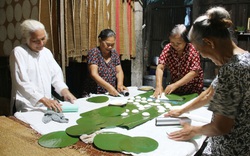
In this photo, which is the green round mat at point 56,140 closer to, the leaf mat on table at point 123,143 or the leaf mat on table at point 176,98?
the leaf mat on table at point 123,143

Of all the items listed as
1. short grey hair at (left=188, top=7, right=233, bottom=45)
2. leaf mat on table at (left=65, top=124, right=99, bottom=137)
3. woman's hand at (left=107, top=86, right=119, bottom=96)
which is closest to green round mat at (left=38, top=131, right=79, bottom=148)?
leaf mat on table at (left=65, top=124, right=99, bottom=137)

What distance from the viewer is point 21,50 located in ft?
8.34

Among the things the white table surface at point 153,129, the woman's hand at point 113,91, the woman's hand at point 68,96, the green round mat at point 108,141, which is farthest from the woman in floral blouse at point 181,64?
the green round mat at point 108,141

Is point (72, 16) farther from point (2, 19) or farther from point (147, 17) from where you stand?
point (147, 17)

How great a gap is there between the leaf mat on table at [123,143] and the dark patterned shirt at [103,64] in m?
1.72

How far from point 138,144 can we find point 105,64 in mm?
2011

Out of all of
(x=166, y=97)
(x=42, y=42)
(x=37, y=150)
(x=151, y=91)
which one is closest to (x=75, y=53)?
(x=42, y=42)

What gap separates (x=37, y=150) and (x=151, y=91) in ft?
6.13

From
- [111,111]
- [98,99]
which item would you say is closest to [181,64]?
[98,99]

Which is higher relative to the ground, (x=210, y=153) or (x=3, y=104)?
(x=210, y=153)

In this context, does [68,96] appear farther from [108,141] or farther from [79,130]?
[108,141]

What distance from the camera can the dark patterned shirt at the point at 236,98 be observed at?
1173 millimetres

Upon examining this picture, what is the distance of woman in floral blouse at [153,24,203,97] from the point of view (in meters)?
2.90

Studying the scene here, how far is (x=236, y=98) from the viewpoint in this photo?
1.19m
